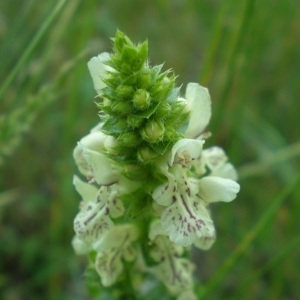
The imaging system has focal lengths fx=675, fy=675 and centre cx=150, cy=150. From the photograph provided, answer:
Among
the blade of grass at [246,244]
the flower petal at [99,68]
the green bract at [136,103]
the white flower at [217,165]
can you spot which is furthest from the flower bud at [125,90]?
the blade of grass at [246,244]

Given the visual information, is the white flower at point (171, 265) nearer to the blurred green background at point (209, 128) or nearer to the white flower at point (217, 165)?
the white flower at point (217, 165)

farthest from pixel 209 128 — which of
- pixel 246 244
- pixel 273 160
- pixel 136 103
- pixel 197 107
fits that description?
pixel 136 103

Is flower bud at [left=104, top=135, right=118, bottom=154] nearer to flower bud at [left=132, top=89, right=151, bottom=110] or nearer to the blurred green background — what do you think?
flower bud at [left=132, top=89, right=151, bottom=110]

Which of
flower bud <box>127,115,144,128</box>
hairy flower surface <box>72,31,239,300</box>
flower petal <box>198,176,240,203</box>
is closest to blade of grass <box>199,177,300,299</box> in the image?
hairy flower surface <box>72,31,239,300</box>

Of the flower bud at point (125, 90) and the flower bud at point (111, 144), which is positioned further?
the flower bud at point (111, 144)

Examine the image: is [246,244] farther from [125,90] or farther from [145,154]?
[125,90]

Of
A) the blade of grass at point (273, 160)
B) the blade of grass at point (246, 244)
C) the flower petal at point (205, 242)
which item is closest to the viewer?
the flower petal at point (205, 242)

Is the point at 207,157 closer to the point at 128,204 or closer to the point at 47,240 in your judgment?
the point at 128,204

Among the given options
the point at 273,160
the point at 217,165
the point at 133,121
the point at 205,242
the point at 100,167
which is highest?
the point at 133,121
